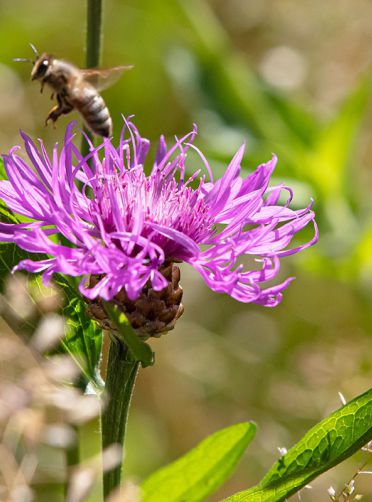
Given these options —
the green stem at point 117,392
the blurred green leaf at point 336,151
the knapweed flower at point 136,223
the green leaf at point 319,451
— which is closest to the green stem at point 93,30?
the knapweed flower at point 136,223

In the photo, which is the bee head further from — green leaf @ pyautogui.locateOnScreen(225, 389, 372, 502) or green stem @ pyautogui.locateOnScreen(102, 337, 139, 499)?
green leaf @ pyautogui.locateOnScreen(225, 389, 372, 502)

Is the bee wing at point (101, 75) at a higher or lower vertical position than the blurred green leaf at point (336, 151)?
higher

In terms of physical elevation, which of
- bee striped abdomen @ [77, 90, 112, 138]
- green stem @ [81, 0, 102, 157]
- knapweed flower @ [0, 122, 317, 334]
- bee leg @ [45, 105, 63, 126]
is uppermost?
green stem @ [81, 0, 102, 157]

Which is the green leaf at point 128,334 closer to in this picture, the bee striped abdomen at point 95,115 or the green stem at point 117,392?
the green stem at point 117,392

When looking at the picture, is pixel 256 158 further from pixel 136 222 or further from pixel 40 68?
pixel 136 222

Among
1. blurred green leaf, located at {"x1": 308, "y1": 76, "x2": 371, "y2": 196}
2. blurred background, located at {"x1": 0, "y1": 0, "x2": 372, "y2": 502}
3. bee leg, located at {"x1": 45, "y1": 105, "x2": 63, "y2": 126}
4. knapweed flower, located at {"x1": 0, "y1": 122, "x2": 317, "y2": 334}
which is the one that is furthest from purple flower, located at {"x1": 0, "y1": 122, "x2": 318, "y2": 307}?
blurred green leaf, located at {"x1": 308, "y1": 76, "x2": 371, "y2": 196}

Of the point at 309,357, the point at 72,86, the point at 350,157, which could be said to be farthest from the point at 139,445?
the point at 72,86
